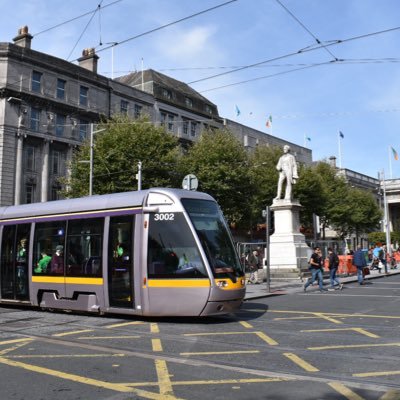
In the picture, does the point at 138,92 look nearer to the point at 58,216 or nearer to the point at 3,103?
the point at 3,103

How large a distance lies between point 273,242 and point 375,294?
8703mm

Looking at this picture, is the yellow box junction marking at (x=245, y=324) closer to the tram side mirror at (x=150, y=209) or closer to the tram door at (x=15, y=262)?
the tram side mirror at (x=150, y=209)

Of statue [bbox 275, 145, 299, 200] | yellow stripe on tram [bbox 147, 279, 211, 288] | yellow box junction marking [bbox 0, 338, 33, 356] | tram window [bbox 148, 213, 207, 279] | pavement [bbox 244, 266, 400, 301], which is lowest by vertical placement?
yellow box junction marking [bbox 0, 338, 33, 356]

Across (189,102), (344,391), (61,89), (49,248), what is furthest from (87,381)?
(189,102)

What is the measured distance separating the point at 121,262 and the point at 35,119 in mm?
30422

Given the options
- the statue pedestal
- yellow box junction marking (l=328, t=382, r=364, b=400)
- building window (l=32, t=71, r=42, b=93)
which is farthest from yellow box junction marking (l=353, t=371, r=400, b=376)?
building window (l=32, t=71, r=42, b=93)

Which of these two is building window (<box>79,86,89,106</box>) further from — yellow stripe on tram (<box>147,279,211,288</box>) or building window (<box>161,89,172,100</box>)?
yellow stripe on tram (<box>147,279,211,288</box>)

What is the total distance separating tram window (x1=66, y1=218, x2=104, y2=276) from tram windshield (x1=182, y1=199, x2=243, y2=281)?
2393 mm

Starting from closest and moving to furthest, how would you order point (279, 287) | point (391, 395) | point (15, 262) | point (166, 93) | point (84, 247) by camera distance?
point (391, 395), point (84, 247), point (15, 262), point (279, 287), point (166, 93)

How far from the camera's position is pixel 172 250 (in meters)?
10.3

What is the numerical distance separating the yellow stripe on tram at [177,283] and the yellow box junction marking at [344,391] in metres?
4.61

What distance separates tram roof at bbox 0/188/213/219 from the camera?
10836 mm

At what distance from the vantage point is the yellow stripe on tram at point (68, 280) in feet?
36.7

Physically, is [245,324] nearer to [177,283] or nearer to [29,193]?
[177,283]
